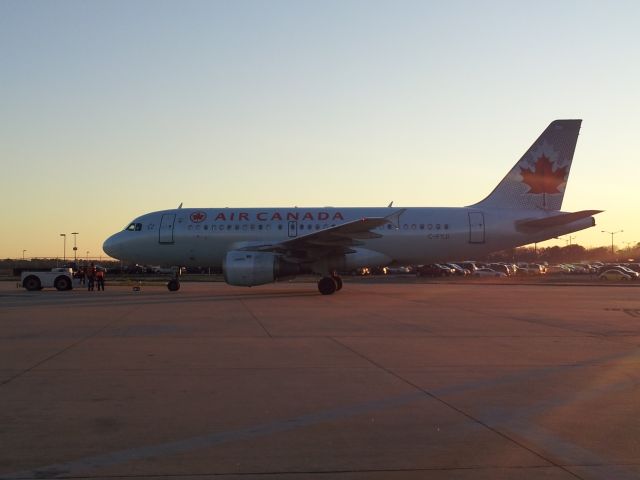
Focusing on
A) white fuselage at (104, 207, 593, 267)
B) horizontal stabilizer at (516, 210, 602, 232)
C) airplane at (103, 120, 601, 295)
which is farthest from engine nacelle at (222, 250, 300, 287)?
horizontal stabilizer at (516, 210, 602, 232)

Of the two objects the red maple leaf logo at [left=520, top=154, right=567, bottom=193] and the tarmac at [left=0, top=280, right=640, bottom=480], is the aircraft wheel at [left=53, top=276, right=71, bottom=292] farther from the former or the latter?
the red maple leaf logo at [left=520, top=154, right=567, bottom=193]

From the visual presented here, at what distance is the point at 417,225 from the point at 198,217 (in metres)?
8.88

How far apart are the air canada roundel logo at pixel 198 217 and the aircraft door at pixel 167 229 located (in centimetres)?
83

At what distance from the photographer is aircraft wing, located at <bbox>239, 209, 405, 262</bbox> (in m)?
22.9

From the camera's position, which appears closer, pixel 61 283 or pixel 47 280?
pixel 47 280

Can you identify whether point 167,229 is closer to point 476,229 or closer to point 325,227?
point 325,227

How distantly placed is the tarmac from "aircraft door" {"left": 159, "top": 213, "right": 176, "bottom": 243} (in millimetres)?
15200

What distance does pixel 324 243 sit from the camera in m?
24.1

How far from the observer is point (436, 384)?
7.28 meters

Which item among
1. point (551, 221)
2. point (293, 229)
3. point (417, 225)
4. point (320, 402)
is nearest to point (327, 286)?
point (293, 229)

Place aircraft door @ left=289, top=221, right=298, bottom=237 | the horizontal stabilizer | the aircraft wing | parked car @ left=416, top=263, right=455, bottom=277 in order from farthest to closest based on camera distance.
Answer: parked car @ left=416, top=263, right=455, bottom=277
aircraft door @ left=289, top=221, right=298, bottom=237
the horizontal stabilizer
the aircraft wing

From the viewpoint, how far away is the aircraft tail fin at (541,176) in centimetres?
2731

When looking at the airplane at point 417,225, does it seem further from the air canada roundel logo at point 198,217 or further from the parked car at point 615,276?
the parked car at point 615,276

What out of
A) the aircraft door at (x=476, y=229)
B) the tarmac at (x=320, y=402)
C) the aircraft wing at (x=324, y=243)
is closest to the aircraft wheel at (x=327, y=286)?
the aircraft wing at (x=324, y=243)
